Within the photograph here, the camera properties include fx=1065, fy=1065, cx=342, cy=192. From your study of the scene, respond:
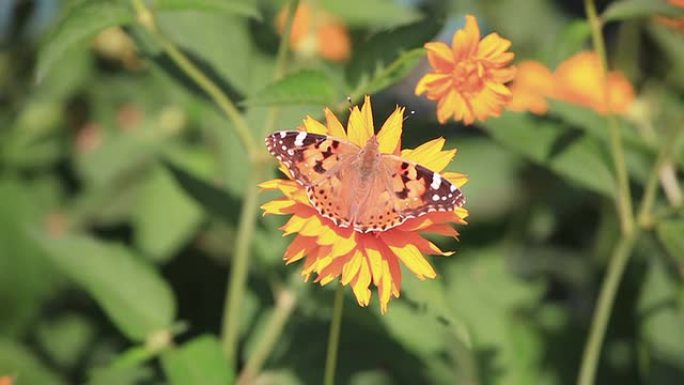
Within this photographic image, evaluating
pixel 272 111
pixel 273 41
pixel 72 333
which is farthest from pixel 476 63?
pixel 72 333

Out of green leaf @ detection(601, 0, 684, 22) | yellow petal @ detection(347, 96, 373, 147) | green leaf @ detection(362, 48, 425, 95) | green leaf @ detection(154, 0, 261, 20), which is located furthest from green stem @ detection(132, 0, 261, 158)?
green leaf @ detection(601, 0, 684, 22)

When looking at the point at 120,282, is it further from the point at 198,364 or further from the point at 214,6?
the point at 214,6

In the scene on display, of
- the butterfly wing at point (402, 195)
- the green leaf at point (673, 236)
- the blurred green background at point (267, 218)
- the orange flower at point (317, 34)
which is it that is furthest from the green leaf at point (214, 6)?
the orange flower at point (317, 34)

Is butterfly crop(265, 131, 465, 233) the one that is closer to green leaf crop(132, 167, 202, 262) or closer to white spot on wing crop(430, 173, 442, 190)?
white spot on wing crop(430, 173, 442, 190)

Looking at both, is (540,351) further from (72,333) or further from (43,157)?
(43,157)

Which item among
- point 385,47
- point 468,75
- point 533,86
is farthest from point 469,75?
point 533,86
